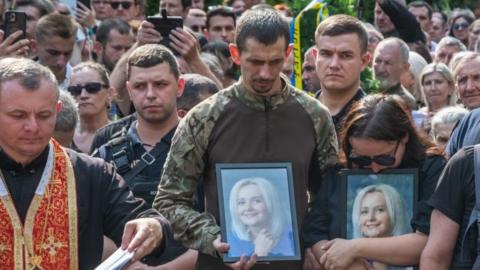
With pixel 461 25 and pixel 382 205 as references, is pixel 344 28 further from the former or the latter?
pixel 461 25

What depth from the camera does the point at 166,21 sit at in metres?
10.5

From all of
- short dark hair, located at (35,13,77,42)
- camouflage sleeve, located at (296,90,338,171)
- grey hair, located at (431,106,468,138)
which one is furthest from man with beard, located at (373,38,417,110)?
camouflage sleeve, located at (296,90,338,171)

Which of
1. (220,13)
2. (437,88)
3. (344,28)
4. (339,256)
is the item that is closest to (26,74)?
(339,256)

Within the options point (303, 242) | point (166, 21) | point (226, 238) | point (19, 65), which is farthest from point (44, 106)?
point (166, 21)

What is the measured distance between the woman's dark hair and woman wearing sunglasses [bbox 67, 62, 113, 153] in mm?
3585

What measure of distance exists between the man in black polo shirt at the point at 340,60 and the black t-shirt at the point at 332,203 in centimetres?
131

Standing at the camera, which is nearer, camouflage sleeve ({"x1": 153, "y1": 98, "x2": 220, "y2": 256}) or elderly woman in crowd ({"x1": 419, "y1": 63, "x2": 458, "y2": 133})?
camouflage sleeve ({"x1": 153, "y1": 98, "x2": 220, "y2": 256})

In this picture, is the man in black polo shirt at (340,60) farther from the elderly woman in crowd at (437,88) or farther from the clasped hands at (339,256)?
the elderly woman in crowd at (437,88)

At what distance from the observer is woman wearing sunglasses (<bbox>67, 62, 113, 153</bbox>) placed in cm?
1004

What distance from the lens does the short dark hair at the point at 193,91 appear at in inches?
348

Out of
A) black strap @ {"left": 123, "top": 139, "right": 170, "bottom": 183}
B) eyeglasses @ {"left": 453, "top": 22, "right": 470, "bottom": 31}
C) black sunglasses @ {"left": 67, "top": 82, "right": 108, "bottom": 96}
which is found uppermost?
eyeglasses @ {"left": 453, "top": 22, "right": 470, "bottom": 31}

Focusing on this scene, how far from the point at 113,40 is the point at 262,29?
637 cm

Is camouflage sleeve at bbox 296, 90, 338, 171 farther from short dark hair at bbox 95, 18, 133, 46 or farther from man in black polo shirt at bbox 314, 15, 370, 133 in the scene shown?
short dark hair at bbox 95, 18, 133, 46

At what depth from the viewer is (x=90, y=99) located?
10.1 m
